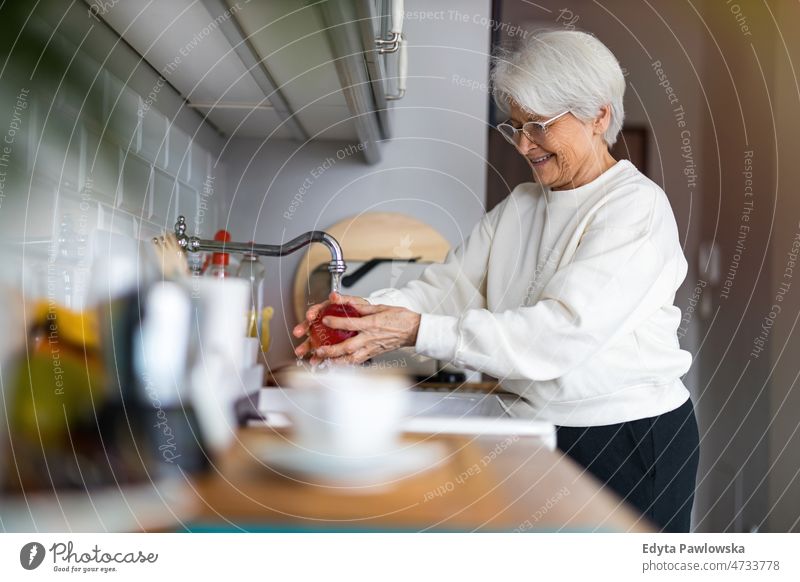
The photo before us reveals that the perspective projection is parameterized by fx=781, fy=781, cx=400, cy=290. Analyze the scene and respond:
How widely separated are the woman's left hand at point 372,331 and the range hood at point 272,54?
22 cm

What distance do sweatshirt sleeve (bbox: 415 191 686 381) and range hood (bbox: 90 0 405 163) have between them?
0.76 feet

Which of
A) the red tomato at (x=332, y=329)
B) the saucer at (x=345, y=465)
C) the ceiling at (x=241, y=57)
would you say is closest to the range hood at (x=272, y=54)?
the ceiling at (x=241, y=57)

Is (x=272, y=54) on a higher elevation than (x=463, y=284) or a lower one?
higher

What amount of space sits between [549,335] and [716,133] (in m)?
0.46

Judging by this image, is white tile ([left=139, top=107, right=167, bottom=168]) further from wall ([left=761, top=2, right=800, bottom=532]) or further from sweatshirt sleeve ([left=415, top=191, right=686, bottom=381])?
wall ([left=761, top=2, right=800, bottom=532])

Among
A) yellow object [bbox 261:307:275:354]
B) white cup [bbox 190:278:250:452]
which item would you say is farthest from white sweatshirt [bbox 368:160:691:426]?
yellow object [bbox 261:307:275:354]

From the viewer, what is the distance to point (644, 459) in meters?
0.64

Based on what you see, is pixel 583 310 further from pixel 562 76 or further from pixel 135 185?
pixel 135 185

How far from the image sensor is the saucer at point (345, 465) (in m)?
0.45

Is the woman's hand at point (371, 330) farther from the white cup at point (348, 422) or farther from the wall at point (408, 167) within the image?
the wall at point (408, 167)

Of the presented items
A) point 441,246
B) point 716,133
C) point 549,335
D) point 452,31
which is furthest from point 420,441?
point 452,31

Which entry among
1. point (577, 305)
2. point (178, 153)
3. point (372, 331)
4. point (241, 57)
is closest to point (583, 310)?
point (577, 305)

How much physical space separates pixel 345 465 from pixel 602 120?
38cm

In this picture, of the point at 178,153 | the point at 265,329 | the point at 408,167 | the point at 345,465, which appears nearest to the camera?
the point at 345,465
